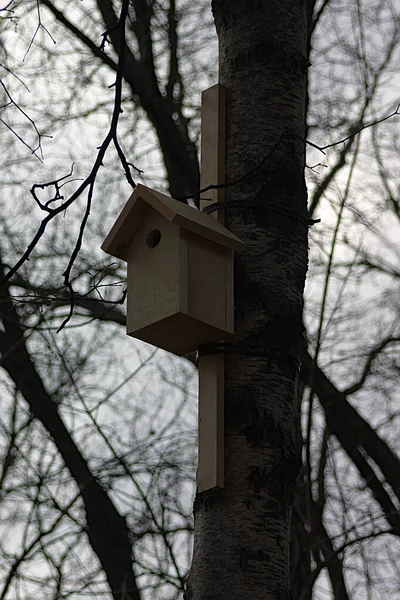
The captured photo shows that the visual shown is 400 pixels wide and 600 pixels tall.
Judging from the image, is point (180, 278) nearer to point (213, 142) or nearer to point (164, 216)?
point (164, 216)

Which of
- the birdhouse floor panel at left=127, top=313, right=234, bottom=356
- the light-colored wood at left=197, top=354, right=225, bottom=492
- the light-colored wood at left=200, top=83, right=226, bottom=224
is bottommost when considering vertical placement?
the light-colored wood at left=197, top=354, right=225, bottom=492

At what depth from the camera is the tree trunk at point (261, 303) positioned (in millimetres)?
2381

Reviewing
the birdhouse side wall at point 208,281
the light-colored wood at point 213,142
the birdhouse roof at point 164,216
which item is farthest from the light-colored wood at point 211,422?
the light-colored wood at point 213,142

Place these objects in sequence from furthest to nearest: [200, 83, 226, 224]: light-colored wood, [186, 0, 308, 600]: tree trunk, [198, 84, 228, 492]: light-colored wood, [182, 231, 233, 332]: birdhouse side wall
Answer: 1. [200, 83, 226, 224]: light-colored wood
2. [182, 231, 233, 332]: birdhouse side wall
3. [198, 84, 228, 492]: light-colored wood
4. [186, 0, 308, 600]: tree trunk

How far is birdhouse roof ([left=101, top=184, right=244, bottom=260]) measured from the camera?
2691mm

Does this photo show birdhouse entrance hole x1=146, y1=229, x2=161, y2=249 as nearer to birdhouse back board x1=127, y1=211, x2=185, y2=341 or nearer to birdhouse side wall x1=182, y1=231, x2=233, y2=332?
birdhouse back board x1=127, y1=211, x2=185, y2=341

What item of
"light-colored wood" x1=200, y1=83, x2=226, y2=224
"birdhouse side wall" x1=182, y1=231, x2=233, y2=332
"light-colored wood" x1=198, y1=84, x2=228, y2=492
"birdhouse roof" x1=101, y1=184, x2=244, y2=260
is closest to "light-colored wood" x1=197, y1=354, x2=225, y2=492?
"light-colored wood" x1=198, y1=84, x2=228, y2=492

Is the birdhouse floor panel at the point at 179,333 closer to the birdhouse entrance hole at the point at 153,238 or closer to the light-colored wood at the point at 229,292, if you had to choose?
the light-colored wood at the point at 229,292

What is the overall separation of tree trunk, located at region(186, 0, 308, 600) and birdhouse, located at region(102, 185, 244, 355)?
0.05 meters

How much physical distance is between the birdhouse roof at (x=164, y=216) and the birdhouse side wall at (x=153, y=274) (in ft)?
0.09

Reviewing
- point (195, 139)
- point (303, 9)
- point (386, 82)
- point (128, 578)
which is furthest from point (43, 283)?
point (303, 9)

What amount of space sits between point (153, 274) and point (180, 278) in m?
0.14

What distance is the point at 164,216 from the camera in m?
2.78

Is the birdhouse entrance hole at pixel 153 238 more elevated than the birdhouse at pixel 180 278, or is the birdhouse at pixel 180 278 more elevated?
the birdhouse entrance hole at pixel 153 238
